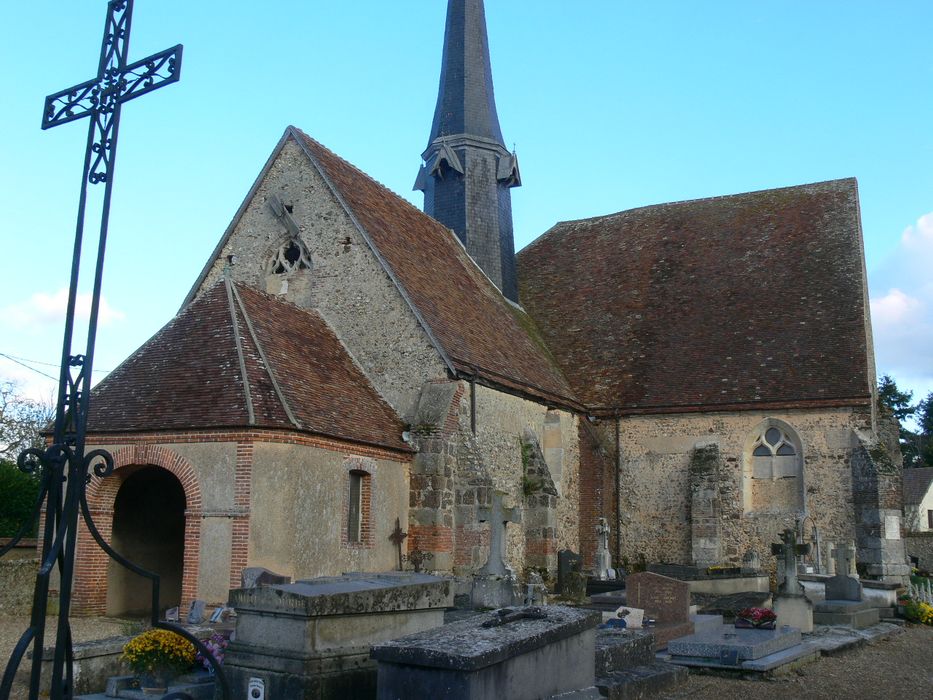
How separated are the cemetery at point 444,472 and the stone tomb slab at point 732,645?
0.05 m

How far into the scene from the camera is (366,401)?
15578 mm

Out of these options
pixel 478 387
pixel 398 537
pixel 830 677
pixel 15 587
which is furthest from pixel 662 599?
pixel 15 587

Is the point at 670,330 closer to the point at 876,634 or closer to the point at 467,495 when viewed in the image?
the point at 467,495

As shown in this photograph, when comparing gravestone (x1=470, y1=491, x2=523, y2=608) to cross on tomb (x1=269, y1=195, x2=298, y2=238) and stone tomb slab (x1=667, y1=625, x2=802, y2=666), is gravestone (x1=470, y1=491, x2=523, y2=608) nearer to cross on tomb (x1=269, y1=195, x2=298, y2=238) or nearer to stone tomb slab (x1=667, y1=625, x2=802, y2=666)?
stone tomb slab (x1=667, y1=625, x2=802, y2=666)

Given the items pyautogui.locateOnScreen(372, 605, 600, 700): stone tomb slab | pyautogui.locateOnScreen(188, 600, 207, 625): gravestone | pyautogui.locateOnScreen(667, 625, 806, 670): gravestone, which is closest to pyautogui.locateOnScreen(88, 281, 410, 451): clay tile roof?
pyautogui.locateOnScreen(188, 600, 207, 625): gravestone

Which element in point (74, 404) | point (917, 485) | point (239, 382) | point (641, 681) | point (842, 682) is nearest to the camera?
point (74, 404)

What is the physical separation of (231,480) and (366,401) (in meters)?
3.53

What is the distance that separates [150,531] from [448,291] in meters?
7.18

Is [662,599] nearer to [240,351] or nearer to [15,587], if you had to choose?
[240,351]

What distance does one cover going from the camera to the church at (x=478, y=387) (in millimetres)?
13102

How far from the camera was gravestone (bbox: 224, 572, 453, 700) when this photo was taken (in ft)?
21.2

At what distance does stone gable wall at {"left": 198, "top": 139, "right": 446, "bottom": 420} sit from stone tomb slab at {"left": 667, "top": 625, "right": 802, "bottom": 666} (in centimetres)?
684

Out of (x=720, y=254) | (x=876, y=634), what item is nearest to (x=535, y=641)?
(x=876, y=634)

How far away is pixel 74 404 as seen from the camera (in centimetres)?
498
